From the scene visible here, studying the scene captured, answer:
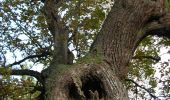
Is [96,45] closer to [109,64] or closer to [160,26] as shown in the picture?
[109,64]

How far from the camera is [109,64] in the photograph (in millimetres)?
7371

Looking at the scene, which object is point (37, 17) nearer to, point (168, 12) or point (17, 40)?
point (17, 40)

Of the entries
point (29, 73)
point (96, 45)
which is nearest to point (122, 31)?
point (96, 45)

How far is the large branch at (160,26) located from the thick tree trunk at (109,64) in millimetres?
150

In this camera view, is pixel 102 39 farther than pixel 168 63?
No

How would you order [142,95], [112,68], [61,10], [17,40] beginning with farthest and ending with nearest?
[142,95], [17,40], [61,10], [112,68]

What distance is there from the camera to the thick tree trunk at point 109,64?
689 centimetres

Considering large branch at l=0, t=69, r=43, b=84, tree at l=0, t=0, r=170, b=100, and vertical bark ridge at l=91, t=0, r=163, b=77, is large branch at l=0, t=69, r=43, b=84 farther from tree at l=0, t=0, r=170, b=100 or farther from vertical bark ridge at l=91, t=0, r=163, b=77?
vertical bark ridge at l=91, t=0, r=163, b=77

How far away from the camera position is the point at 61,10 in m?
9.17

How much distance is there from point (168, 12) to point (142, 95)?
5.42 m

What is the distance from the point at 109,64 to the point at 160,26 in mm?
1557

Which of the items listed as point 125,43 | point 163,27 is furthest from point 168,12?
point 125,43

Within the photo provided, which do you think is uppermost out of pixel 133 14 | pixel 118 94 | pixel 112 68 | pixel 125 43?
pixel 133 14

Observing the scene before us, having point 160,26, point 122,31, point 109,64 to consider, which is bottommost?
point 109,64
